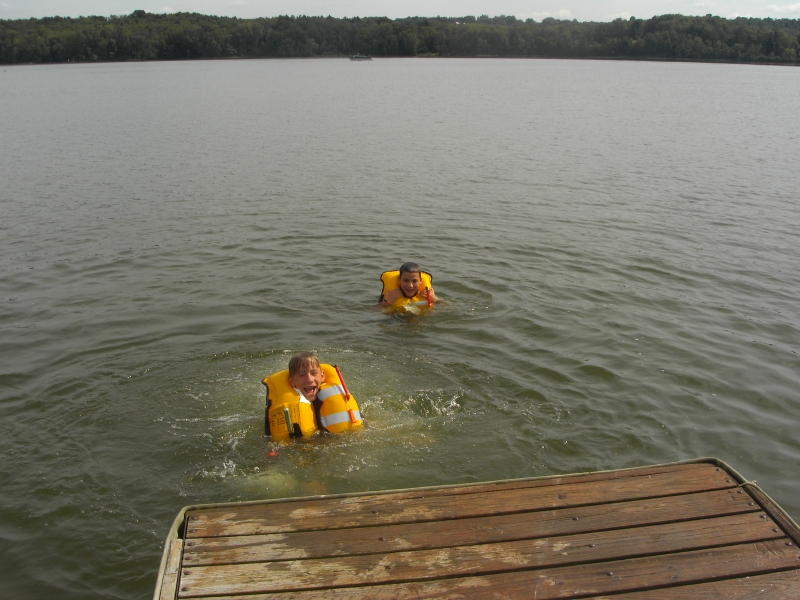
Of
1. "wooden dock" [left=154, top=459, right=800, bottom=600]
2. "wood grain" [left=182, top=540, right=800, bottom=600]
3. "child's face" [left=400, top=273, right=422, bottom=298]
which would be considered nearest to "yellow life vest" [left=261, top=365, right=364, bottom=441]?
"wooden dock" [left=154, top=459, right=800, bottom=600]

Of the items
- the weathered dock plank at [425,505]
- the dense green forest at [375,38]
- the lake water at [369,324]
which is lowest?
the lake water at [369,324]

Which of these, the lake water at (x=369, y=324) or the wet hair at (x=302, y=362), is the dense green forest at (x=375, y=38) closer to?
the lake water at (x=369, y=324)

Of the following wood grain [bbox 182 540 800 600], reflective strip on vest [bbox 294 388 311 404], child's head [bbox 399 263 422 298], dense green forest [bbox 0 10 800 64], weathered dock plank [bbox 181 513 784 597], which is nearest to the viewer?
wood grain [bbox 182 540 800 600]

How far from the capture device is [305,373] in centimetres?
689

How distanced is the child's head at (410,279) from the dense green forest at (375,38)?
115659mm

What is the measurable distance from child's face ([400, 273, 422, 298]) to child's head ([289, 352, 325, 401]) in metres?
3.58

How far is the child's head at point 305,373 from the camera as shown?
689 cm

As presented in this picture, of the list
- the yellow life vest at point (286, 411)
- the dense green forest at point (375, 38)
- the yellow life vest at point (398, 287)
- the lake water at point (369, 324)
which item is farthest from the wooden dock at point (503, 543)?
the dense green forest at point (375, 38)

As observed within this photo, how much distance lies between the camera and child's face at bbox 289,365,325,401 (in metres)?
6.90

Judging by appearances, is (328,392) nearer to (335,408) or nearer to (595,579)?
(335,408)

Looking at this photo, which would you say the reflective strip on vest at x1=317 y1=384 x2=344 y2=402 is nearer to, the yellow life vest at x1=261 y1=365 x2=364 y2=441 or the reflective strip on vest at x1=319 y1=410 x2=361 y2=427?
the yellow life vest at x1=261 y1=365 x2=364 y2=441

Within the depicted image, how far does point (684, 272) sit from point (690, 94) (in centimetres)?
4215

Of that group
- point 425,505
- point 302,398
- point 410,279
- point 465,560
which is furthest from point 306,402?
point 410,279

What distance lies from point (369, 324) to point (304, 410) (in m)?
3.49
